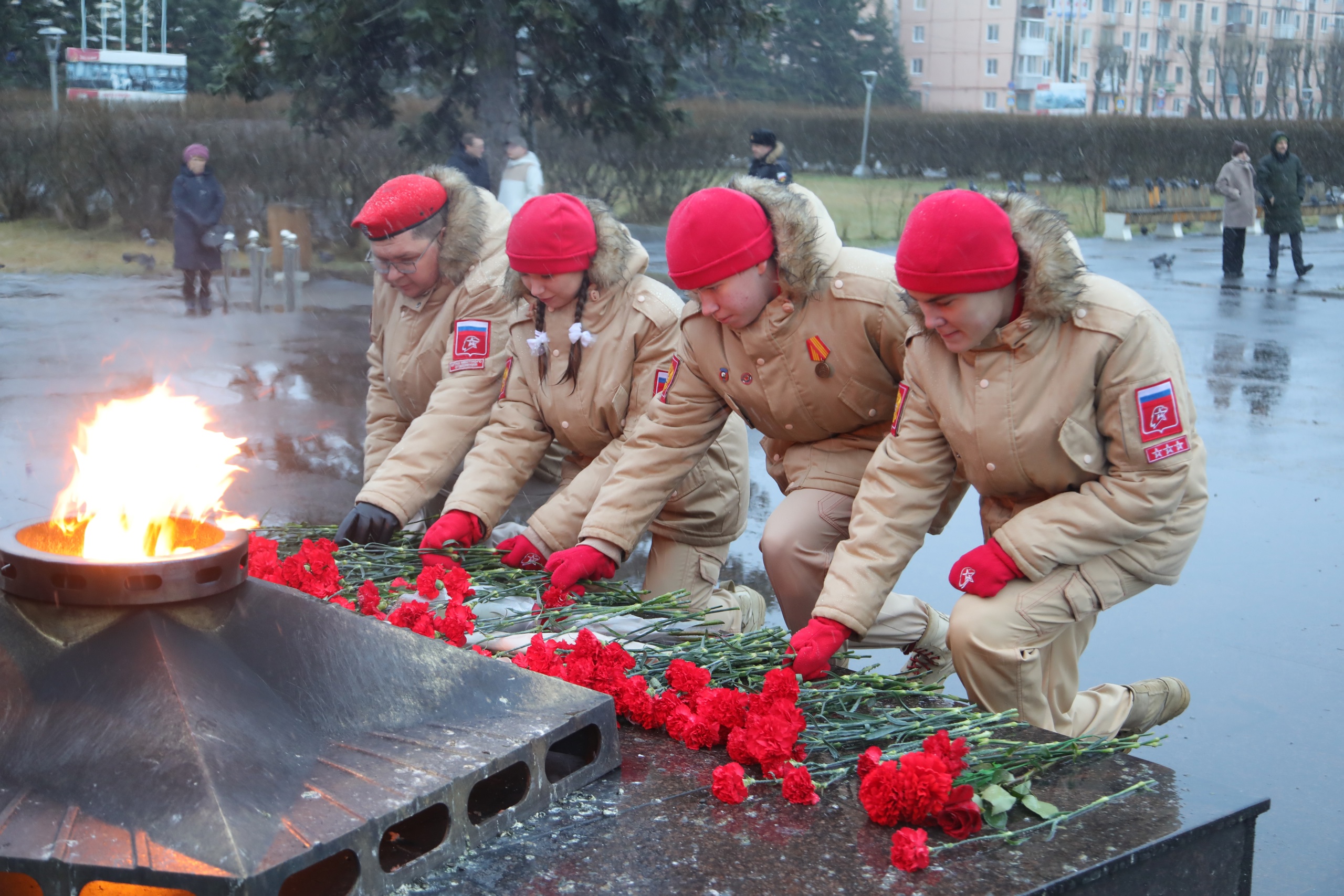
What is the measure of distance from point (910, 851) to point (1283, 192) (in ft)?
55.0

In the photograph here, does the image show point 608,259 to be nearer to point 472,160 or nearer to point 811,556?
point 811,556

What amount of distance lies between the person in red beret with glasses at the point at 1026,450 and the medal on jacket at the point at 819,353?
0.38m

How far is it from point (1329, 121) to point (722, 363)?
1463 inches

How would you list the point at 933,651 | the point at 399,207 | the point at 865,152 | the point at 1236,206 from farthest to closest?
the point at 865,152 < the point at 1236,206 < the point at 399,207 < the point at 933,651

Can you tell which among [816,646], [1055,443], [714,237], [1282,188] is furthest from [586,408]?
[1282,188]

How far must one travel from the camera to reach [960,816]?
2395mm

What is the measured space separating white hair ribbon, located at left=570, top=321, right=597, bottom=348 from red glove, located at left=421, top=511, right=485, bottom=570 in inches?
25.4

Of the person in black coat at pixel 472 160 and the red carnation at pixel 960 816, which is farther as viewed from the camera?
the person in black coat at pixel 472 160

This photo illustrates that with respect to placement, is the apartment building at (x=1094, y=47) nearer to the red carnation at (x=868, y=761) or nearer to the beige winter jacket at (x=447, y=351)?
the beige winter jacket at (x=447, y=351)

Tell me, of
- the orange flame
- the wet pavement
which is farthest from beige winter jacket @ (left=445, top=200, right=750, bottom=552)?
the orange flame

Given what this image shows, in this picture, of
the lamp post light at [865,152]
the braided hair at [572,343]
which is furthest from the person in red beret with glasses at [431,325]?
the lamp post light at [865,152]

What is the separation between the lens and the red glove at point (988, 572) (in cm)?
321

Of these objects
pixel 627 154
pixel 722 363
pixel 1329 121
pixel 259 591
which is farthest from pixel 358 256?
pixel 1329 121

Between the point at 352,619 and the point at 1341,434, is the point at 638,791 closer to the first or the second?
the point at 352,619
